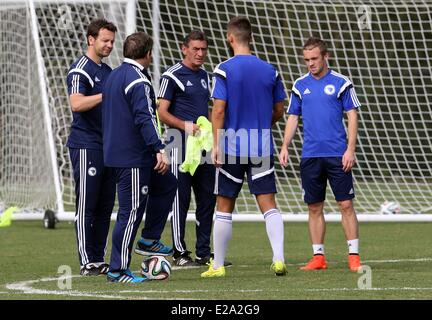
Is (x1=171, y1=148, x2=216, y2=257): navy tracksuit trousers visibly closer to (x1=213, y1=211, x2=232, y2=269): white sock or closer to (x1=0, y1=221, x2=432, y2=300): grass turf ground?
(x1=0, y1=221, x2=432, y2=300): grass turf ground

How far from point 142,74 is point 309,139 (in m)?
1.72

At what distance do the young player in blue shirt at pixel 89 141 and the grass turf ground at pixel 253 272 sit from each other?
26cm

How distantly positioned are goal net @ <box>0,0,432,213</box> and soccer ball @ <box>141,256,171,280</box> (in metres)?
6.54

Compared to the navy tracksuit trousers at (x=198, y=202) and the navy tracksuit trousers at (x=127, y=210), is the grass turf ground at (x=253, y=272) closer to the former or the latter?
the navy tracksuit trousers at (x=127, y=210)

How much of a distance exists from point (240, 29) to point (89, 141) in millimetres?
1524

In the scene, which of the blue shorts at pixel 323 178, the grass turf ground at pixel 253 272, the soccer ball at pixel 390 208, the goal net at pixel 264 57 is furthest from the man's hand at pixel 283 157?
the soccer ball at pixel 390 208

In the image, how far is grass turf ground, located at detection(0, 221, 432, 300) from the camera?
789 centimetres

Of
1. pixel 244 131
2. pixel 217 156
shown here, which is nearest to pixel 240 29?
pixel 244 131

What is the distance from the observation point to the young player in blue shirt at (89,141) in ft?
31.3

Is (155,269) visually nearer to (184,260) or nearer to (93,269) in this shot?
(93,269)

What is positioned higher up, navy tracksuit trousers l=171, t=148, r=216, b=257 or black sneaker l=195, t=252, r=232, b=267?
navy tracksuit trousers l=171, t=148, r=216, b=257

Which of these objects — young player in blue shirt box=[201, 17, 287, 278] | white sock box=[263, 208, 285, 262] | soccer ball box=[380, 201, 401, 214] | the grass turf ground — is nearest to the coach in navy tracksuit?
the grass turf ground
